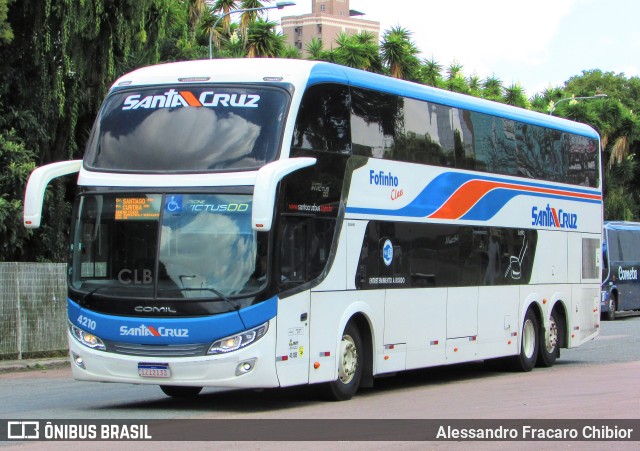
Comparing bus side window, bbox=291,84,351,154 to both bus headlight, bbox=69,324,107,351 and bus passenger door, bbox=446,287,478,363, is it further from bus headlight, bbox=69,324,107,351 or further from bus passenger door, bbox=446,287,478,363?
bus passenger door, bbox=446,287,478,363

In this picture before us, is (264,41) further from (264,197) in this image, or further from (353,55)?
(264,197)

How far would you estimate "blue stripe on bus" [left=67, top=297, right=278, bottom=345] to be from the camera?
40.5ft

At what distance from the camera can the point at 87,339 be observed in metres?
12.9

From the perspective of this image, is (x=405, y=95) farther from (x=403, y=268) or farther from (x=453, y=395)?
(x=453, y=395)

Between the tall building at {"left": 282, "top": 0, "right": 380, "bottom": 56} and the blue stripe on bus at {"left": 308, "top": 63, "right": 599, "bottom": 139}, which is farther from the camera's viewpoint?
the tall building at {"left": 282, "top": 0, "right": 380, "bottom": 56}

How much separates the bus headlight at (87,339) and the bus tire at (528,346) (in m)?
8.84

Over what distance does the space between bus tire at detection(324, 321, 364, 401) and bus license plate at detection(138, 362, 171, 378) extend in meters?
2.24

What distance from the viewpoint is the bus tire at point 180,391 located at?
14.4 m

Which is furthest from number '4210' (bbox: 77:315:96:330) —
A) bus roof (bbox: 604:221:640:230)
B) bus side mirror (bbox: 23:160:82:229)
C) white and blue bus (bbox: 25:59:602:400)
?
bus roof (bbox: 604:221:640:230)

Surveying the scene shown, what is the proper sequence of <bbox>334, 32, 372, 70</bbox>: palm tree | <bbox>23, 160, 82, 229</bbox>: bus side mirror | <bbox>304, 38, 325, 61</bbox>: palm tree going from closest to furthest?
<bbox>23, 160, 82, 229</bbox>: bus side mirror → <bbox>334, 32, 372, 70</bbox>: palm tree → <bbox>304, 38, 325, 61</bbox>: palm tree

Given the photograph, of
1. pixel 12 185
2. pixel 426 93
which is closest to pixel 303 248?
pixel 426 93

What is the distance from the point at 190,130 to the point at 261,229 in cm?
198

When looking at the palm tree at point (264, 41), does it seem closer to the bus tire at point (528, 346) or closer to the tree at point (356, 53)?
the tree at point (356, 53)

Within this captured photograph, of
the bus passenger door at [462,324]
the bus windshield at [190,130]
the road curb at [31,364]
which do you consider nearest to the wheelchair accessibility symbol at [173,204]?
the bus windshield at [190,130]
